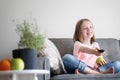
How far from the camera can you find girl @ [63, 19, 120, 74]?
A: 2.15m

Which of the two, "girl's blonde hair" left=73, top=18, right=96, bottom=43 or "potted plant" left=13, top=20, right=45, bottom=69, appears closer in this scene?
"potted plant" left=13, top=20, right=45, bottom=69

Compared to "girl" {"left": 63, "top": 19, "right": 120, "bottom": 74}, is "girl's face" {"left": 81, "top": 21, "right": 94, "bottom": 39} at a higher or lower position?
higher

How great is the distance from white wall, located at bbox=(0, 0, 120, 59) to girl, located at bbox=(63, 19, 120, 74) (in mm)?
224

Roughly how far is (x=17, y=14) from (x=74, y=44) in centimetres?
65

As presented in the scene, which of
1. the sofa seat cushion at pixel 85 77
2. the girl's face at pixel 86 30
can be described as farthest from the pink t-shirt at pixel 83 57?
the sofa seat cushion at pixel 85 77

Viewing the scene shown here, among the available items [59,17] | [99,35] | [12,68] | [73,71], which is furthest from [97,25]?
[12,68]

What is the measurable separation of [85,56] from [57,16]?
53 cm

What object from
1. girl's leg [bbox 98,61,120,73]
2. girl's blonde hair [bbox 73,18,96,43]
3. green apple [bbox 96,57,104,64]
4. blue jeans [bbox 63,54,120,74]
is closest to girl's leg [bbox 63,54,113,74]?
blue jeans [bbox 63,54,120,74]

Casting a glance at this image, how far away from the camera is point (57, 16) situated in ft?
8.98

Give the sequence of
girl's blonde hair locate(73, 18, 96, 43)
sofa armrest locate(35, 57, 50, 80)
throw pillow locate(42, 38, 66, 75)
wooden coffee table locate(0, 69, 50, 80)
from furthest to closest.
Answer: girl's blonde hair locate(73, 18, 96, 43)
throw pillow locate(42, 38, 66, 75)
sofa armrest locate(35, 57, 50, 80)
wooden coffee table locate(0, 69, 50, 80)

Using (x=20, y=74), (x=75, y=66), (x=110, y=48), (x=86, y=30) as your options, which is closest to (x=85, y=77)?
(x=75, y=66)

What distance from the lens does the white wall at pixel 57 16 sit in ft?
8.66

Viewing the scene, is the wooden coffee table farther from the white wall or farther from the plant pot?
the white wall

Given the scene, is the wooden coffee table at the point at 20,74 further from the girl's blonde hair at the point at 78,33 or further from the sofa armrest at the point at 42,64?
the girl's blonde hair at the point at 78,33
